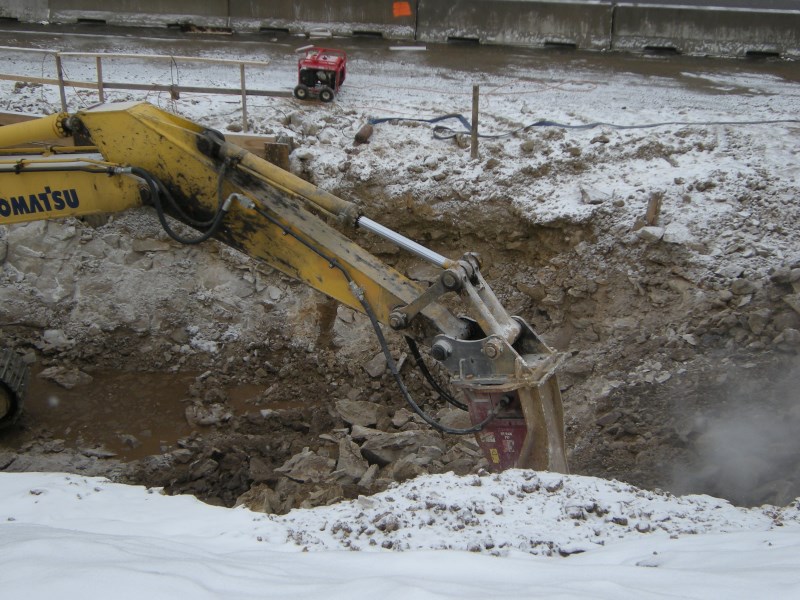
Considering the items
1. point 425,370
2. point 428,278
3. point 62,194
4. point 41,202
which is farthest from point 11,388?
point 428,278

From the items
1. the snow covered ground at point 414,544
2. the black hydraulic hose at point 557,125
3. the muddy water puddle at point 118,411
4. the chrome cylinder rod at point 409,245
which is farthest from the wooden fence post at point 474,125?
the snow covered ground at point 414,544

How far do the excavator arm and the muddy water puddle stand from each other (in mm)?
3229

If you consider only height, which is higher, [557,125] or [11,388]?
A: [557,125]

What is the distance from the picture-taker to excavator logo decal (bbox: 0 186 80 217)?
6.79m

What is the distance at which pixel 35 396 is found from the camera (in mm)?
9883

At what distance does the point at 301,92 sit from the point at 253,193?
580 centimetres

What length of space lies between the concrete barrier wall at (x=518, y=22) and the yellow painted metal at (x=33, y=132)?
375 inches

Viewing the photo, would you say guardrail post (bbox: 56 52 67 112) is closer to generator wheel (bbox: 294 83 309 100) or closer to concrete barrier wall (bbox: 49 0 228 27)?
generator wheel (bbox: 294 83 309 100)

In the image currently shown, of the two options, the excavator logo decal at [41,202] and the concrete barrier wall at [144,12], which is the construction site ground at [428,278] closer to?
the excavator logo decal at [41,202]

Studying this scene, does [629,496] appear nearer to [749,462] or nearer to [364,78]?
[749,462]

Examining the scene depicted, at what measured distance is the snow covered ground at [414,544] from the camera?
4371mm

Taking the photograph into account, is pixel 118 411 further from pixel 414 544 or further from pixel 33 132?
pixel 414 544

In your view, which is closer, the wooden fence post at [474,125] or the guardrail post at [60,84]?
the wooden fence post at [474,125]

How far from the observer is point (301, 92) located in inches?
470
